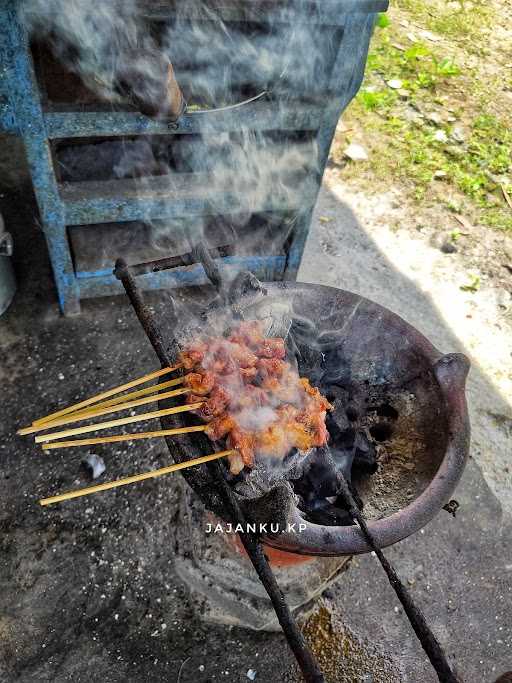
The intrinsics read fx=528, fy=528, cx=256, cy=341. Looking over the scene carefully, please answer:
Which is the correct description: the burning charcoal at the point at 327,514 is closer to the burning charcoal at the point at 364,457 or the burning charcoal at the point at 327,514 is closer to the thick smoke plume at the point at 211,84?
the burning charcoal at the point at 364,457

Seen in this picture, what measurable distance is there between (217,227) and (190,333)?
2.15 meters

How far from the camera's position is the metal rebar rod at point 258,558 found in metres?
1.52

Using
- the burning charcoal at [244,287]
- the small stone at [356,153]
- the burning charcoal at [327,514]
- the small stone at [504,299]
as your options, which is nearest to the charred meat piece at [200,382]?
the burning charcoal at [244,287]

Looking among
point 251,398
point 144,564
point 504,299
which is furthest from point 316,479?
point 504,299

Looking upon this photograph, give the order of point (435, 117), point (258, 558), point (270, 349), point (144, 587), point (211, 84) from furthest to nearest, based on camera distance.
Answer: point (435, 117), point (211, 84), point (144, 587), point (270, 349), point (258, 558)

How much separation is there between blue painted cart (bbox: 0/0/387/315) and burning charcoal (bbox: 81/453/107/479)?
54.1 inches

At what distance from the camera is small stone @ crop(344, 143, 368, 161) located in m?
6.30

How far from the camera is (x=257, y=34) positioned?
353 cm

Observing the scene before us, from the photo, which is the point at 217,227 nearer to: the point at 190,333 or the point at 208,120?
the point at 208,120

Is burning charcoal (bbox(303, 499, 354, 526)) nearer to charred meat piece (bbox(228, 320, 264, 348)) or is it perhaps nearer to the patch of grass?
charred meat piece (bbox(228, 320, 264, 348))

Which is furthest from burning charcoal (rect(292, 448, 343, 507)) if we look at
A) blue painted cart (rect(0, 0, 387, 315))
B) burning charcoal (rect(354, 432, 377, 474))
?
blue painted cart (rect(0, 0, 387, 315))

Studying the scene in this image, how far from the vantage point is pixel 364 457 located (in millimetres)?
2793

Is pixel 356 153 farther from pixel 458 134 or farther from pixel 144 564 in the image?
pixel 144 564

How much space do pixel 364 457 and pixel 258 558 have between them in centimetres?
115
